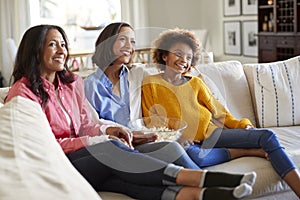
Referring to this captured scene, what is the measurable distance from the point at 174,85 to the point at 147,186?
800mm

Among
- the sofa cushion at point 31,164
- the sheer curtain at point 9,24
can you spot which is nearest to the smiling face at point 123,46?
the sofa cushion at point 31,164

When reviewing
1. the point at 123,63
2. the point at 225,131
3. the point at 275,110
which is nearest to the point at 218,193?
the point at 225,131

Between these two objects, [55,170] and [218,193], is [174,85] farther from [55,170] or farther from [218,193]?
[55,170]

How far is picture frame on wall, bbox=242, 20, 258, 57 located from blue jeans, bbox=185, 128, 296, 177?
4330 mm

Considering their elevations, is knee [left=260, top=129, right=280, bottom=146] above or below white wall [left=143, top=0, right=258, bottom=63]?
below

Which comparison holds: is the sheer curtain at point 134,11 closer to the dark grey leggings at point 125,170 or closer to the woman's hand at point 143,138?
the woman's hand at point 143,138

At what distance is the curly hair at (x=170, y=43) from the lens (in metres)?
2.63

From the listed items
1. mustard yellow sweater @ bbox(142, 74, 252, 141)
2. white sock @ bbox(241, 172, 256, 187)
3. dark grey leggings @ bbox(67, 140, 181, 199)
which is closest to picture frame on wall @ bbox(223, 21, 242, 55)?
mustard yellow sweater @ bbox(142, 74, 252, 141)

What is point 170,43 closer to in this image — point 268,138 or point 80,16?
point 268,138

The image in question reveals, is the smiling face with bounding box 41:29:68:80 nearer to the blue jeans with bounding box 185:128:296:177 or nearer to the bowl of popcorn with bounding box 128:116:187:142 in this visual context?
the bowl of popcorn with bounding box 128:116:187:142

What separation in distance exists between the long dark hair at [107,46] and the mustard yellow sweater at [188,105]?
234 millimetres

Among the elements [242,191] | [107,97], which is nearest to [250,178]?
[242,191]

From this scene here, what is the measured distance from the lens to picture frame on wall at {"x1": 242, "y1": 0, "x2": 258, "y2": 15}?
6.57m

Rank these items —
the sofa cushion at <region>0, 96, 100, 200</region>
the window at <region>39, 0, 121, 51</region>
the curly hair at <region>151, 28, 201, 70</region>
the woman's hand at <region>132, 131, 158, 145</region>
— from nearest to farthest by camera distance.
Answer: the sofa cushion at <region>0, 96, 100, 200</region>, the woman's hand at <region>132, 131, 158, 145</region>, the curly hair at <region>151, 28, 201, 70</region>, the window at <region>39, 0, 121, 51</region>
